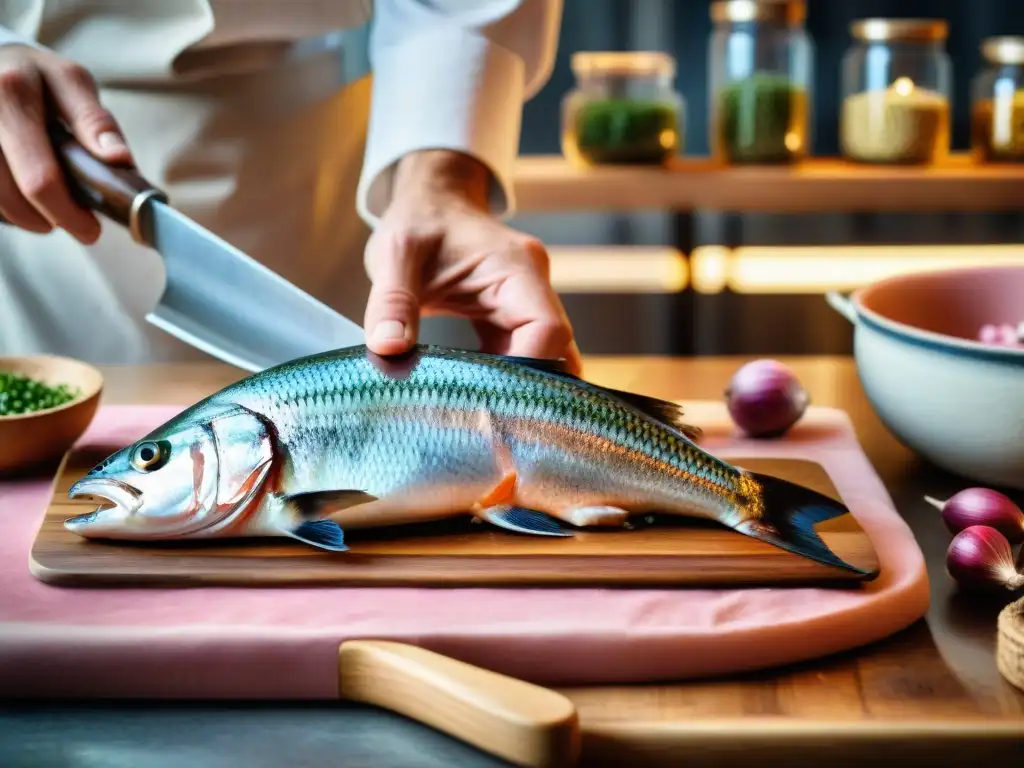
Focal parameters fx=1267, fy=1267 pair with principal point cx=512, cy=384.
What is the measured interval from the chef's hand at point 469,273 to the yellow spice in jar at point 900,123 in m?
1.63

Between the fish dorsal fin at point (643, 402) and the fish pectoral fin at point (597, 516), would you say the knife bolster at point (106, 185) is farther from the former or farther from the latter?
the fish pectoral fin at point (597, 516)

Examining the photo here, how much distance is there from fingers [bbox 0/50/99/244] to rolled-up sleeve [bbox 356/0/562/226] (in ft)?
1.32

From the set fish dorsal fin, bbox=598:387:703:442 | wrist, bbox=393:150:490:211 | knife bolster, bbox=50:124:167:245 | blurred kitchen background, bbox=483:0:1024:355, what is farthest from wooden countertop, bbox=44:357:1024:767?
blurred kitchen background, bbox=483:0:1024:355

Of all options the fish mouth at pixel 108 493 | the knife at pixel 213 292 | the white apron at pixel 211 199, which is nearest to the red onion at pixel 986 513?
the knife at pixel 213 292

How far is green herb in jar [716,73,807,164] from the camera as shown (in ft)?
9.02

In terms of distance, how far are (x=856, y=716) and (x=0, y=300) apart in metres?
1.41

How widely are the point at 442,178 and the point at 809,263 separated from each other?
77.9 inches

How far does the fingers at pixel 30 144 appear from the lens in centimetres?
132

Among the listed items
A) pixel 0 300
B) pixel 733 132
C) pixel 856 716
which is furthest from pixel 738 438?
pixel 733 132

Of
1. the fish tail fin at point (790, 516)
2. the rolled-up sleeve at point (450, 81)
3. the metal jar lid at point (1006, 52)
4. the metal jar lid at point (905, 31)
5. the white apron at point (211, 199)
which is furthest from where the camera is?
the metal jar lid at point (905, 31)

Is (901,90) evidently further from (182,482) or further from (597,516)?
(182,482)

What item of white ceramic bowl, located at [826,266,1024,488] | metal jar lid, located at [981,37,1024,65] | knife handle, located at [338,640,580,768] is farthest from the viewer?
metal jar lid, located at [981,37,1024,65]

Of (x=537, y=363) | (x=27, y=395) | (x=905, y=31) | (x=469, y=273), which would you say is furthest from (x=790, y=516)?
(x=905, y=31)

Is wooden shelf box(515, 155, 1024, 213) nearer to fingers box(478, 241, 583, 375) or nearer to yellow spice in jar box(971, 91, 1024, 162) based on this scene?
yellow spice in jar box(971, 91, 1024, 162)
